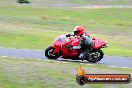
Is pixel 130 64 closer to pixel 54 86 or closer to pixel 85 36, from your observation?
pixel 85 36

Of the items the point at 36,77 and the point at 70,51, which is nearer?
the point at 36,77

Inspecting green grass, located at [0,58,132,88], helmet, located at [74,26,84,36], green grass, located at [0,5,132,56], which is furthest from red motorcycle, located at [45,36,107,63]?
green grass, located at [0,58,132,88]

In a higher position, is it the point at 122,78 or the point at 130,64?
the point at 122,78

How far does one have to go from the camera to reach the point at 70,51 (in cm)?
2102

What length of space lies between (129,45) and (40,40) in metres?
5.89

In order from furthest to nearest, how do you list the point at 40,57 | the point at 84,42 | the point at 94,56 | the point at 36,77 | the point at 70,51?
the point at 40,57, the point at 70,51, the point at 94,56, the point at 84,42, the point at 36,77

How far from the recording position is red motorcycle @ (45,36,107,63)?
20.8 m

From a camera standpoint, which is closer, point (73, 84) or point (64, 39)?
point (73, 84)

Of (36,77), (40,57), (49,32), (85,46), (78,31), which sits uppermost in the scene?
(78,31)

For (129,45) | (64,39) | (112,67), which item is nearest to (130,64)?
(112,67)

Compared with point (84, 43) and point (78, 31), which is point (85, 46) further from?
point (78, 31)

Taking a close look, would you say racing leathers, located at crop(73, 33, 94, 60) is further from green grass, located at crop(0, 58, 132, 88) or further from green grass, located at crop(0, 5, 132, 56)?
green grass, located at crop(0, 58, 132, 88)

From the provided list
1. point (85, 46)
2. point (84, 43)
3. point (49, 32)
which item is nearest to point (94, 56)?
point (85, 46)

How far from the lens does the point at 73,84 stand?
13.5m
